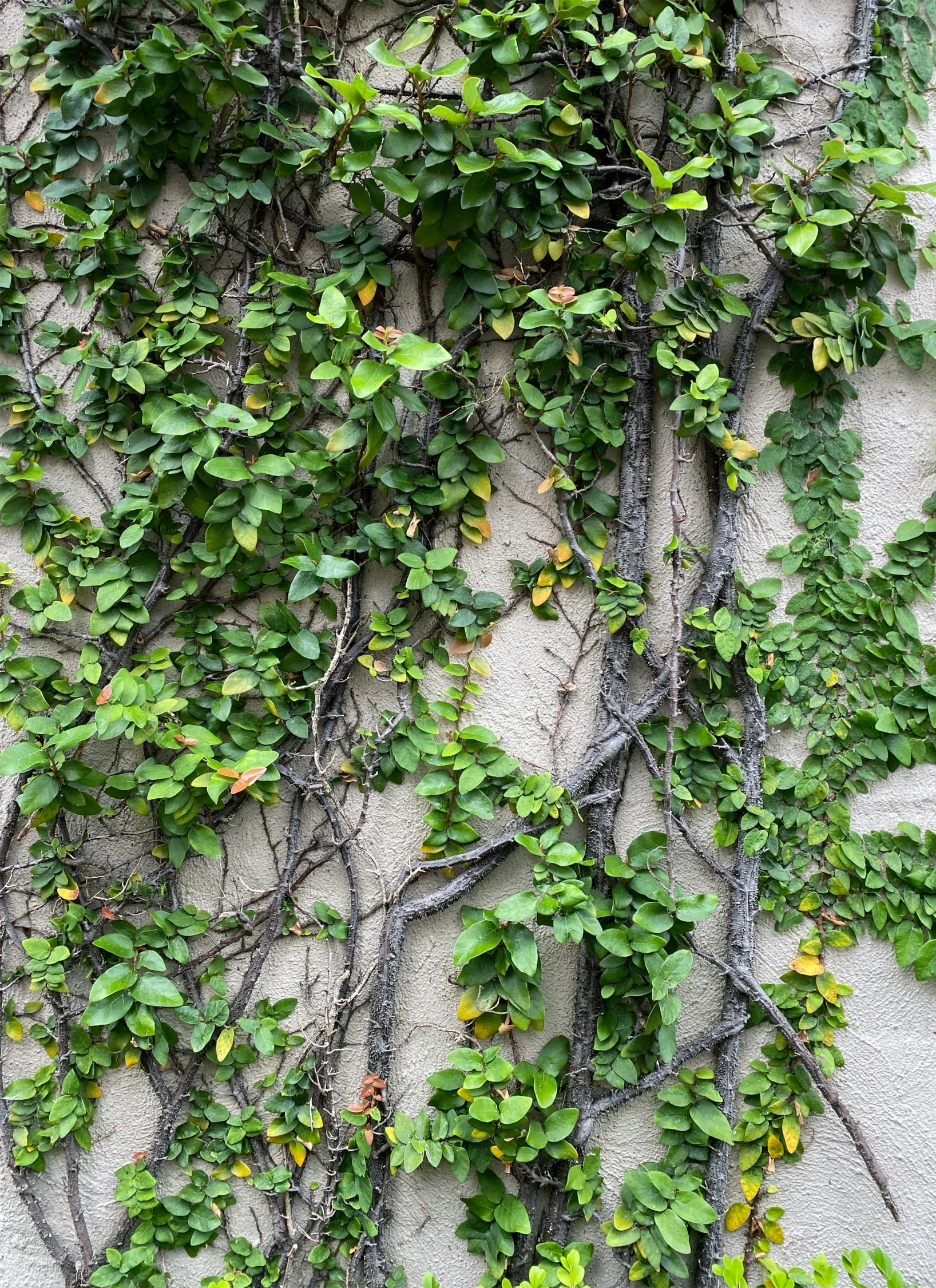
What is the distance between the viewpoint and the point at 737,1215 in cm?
179

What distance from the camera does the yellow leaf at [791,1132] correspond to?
70.0 inches

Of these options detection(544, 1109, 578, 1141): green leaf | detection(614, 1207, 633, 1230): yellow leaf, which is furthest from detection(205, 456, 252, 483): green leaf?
detection(614, 1207, 633, 1230): yellow leaf

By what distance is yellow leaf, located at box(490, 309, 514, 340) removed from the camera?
184cm

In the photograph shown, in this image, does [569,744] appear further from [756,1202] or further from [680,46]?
[680,46]

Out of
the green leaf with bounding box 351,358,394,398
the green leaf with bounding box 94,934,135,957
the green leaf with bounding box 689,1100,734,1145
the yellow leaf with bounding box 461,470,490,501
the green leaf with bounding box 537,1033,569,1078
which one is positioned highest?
the green leaf with bounding box 351,358,394,398

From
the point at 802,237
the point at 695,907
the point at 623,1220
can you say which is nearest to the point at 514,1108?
the point at 623,1220

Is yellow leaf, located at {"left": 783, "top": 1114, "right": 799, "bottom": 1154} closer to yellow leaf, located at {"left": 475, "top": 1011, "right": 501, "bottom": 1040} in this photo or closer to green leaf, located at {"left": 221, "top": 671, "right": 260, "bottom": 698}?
yellow leaf, located at {"left": 475, "top": 1011, "right": 501, "bottom": 1040}

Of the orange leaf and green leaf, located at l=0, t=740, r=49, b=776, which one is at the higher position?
green leaf, located at l=0, t=740, r=49, b=776

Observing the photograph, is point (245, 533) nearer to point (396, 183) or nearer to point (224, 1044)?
point (396, 183)

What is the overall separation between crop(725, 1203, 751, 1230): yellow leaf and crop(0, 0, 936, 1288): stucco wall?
0.10m

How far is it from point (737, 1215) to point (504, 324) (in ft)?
6.84

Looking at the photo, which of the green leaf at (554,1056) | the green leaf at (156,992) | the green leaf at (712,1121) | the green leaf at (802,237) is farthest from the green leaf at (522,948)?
the green leaf at (802,237)

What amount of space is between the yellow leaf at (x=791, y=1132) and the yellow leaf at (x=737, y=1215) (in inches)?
6.3

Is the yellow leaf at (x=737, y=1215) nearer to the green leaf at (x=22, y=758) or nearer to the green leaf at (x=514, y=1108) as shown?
the green leaf at (x=514, y=1108)
